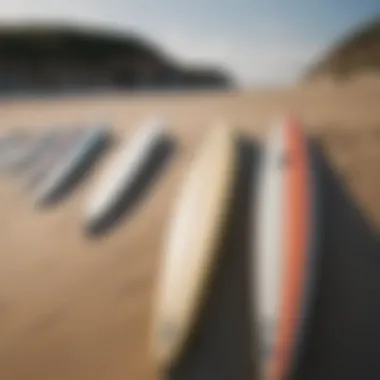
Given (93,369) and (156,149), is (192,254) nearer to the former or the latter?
(93,369)

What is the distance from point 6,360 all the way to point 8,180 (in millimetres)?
3187

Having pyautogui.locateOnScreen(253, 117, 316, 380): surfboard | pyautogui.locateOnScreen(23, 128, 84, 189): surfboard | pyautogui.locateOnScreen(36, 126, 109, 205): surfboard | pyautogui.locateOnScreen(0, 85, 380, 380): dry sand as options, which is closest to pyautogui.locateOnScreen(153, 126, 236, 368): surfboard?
pyautogui.locateOnScreen(0, 85, 380, 380): dry sand

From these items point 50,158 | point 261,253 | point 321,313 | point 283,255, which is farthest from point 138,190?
point 321,313

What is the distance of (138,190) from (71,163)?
1130 mm

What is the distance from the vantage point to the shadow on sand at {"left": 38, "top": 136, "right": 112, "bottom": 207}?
245 inches

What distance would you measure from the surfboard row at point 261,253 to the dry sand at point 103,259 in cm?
18

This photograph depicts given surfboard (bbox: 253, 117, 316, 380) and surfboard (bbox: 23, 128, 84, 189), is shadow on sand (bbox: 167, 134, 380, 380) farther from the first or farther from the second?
surfboard (bbox: 23, 128, 84, 189)

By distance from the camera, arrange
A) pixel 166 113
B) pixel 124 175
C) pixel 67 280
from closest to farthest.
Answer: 1. pixel 67 280
2. pixel 124 175
3. pixel 166 113

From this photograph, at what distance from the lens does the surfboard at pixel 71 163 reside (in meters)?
6.37

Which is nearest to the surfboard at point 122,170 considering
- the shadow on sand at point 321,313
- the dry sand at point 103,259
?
the dry sand at point 103,259

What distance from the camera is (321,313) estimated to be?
4.11 meters

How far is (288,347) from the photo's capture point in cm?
370

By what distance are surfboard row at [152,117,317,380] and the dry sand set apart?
0.60 feet

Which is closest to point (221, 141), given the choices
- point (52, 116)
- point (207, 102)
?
point (207, 102)
